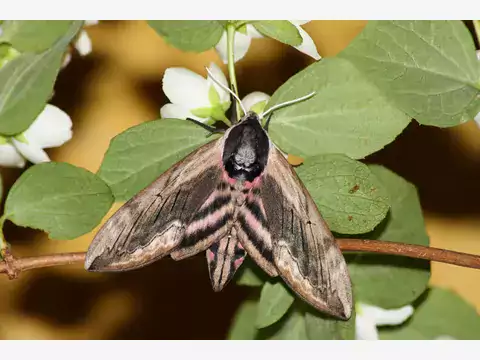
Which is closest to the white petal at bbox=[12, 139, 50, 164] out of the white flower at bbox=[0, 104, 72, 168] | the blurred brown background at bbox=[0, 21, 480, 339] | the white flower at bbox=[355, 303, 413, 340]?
the white flower at bbox=[0, 104, 72, 168]

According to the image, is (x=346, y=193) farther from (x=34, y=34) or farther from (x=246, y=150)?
(x=34, y=34)

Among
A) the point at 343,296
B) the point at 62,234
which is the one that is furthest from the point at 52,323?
the point at 343,296

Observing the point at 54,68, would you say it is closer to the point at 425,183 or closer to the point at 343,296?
the point at 343,296

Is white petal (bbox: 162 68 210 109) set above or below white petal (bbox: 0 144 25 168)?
above

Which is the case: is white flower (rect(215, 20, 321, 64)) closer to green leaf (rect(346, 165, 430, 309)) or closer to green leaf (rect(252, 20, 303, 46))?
green leaf (rect(252, 20, 303, 46))

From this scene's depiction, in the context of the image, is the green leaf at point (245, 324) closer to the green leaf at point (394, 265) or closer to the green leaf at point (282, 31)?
the green leaf at point (394, 265)
